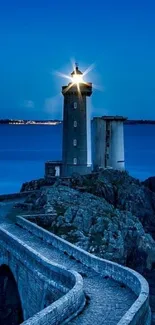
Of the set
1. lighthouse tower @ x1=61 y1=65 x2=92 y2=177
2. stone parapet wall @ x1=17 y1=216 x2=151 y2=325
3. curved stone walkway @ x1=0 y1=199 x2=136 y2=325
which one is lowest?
curved stone walkway @ x1=0 y1=199 x2=136 y2=325

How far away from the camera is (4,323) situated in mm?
20688

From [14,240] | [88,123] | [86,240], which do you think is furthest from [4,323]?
[88,123]

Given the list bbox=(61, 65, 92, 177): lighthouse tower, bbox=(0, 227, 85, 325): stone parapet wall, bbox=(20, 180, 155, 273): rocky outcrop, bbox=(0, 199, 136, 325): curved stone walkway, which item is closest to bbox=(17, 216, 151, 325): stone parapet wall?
bbox=(0, 199, 136, 325): curved stone walkway

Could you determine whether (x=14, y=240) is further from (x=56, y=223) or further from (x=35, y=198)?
(x=35, y=198)

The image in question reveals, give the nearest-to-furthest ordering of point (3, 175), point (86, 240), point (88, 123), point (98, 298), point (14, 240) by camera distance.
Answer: point (98, 298) < point (14, 240) < point (86, 240) < point (88, 123) < point (3, 175)

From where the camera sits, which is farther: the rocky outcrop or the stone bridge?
the rocky outcrop

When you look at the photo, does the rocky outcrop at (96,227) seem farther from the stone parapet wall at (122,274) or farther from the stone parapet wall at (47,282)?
the stone parapet wall at (47,282)

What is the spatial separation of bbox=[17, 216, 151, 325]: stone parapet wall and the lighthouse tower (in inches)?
663

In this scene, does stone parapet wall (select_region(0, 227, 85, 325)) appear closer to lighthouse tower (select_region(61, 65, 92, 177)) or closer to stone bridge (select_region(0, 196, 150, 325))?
stone bridge (select_region(0, 196, 150, 325))

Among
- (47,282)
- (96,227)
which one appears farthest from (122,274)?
(96,227)

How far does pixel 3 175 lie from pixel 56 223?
4886 centimetres

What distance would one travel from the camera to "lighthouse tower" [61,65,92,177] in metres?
40.1

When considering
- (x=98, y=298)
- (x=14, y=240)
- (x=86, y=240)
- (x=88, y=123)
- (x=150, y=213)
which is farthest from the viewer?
(x=88, y=123)

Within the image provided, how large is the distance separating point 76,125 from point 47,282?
2489cm
